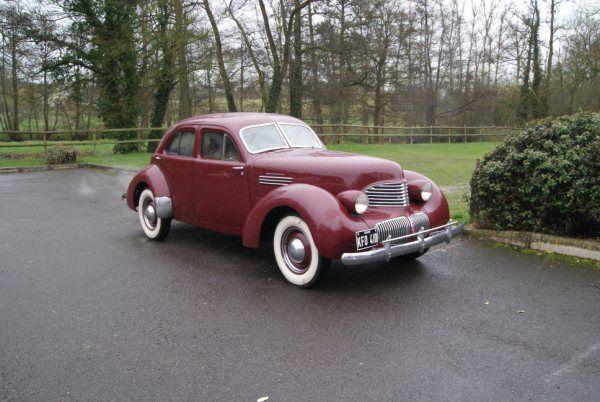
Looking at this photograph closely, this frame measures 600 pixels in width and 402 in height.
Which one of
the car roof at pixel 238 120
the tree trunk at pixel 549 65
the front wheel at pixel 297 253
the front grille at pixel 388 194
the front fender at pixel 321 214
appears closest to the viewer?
the front fender at pixel 321 214

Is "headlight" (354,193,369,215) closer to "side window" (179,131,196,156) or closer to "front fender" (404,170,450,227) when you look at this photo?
"front fender" (404,170,450,227)

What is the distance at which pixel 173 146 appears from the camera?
654 cm

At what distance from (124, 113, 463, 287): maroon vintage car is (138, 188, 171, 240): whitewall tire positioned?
17 millimetres

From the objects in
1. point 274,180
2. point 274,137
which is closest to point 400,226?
point 274,180

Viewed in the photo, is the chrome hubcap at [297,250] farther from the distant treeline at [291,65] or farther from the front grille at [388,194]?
the distant treeline at [291,65]

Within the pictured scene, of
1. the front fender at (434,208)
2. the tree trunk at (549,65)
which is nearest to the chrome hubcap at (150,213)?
the front fender at (434,208)

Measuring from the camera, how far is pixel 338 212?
444cm

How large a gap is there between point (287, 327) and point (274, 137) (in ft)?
8.87

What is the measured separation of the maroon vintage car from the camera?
14.6 ft

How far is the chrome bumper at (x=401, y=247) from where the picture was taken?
4.19 meters

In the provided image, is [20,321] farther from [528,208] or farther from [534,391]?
[528,208]

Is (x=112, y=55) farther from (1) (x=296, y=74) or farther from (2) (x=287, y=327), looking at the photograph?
(2) (x=287, y=327)

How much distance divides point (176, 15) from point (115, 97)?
16.9 ft

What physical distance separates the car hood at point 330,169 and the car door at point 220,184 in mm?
333
